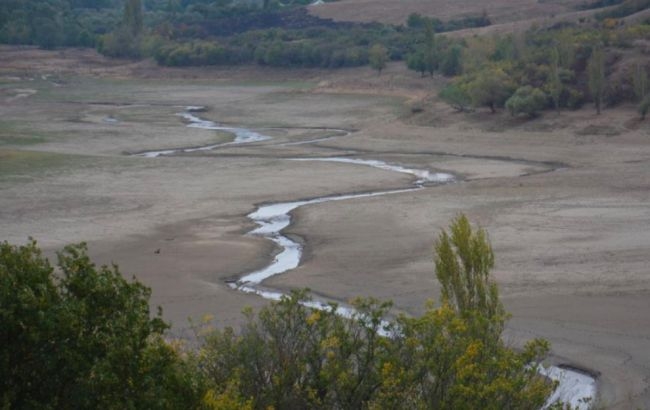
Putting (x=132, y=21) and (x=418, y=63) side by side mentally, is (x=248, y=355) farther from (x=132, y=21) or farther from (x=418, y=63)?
(x=132, y=21)

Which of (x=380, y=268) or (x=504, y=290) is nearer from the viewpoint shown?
(x=504, y=290)

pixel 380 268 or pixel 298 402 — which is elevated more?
pixel 298 402

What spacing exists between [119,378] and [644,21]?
6633 centimetres

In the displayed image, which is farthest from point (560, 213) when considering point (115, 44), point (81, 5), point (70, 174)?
point (81, 5)

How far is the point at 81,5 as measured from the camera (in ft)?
597

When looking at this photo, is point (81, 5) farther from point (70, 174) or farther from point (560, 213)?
point (560, 213)

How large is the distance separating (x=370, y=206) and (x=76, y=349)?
25.2 meters

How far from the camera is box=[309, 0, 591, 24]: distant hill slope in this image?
11169 centimetres

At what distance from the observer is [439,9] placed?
123 meters

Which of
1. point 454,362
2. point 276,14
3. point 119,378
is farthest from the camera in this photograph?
point 276,14

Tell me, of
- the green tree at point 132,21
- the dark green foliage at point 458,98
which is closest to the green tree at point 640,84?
the dark green foliage at point 458,98

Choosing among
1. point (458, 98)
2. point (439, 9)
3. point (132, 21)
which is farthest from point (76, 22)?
point (458, 98)

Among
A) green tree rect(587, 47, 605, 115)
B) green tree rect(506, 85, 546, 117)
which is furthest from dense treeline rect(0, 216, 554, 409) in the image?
green tree rect(506, 85, 546, 117)

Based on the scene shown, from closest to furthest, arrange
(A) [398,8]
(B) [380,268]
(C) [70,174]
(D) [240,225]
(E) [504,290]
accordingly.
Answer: (E) [504,290]
(B) [380,268]
(D) [240,225]
(C) [70,174]
(A) [398,8]
